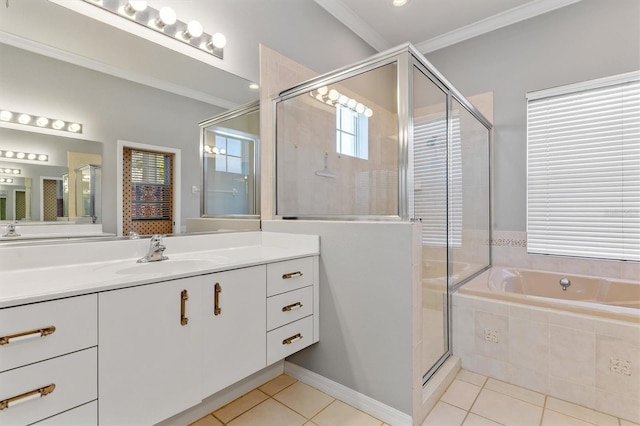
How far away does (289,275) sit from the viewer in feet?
5.40

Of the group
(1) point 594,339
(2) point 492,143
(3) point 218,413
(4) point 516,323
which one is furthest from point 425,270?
(2) point 492,143

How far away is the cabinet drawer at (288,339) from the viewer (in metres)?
1.56

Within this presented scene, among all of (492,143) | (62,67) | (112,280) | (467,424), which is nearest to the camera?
(112,280)

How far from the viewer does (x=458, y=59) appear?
3.20 metres

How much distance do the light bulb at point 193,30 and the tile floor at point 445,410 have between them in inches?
82.4

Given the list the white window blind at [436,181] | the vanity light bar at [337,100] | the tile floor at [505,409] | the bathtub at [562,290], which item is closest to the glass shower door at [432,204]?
the white window blind at [436,181]

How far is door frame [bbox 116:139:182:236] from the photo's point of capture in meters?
1.51

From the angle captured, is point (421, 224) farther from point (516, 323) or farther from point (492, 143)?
point (492, 143)

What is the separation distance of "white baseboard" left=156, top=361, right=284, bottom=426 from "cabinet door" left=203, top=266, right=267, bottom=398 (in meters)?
0.37

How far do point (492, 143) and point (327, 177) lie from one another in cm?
178

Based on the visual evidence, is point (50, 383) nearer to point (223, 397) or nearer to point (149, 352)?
point (149, 352)

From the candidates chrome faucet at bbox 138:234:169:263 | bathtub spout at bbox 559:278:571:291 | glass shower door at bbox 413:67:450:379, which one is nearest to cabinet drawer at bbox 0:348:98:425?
chrome faucet at bbox 138:234:169:263

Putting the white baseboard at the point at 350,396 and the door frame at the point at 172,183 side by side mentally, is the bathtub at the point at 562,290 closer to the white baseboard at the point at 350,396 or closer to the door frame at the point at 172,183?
the white baseboard at the point at 350,396

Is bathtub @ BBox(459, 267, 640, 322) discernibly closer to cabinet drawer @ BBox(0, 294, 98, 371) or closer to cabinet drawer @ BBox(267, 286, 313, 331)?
cabinet drawer @ BBox(267, 286, 313, 331)
